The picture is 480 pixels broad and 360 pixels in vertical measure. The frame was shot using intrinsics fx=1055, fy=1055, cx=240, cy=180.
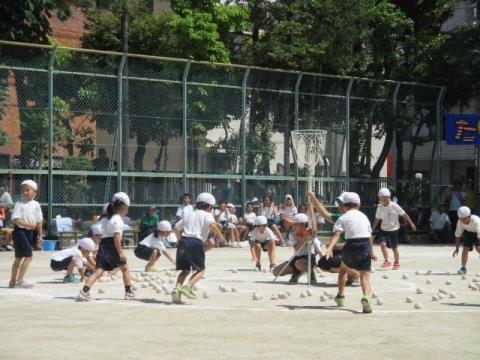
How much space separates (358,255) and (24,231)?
602 cm

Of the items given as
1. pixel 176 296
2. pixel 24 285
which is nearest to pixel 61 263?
pixel 24 285

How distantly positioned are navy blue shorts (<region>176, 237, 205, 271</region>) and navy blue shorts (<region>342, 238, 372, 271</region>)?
2127 mm

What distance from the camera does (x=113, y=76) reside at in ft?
99.5

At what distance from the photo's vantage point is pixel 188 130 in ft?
104

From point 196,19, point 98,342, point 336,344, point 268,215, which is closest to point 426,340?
point 336,344

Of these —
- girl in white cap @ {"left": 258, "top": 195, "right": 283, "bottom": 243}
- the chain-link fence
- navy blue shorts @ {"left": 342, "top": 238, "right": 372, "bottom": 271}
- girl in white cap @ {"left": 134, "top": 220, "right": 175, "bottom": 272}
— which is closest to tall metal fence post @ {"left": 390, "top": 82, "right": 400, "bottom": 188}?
the chain-link fence

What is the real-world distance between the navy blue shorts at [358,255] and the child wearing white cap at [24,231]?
18.6 ft

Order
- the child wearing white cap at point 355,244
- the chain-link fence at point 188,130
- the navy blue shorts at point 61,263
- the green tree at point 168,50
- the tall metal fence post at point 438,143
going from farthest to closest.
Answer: the tall metal fence post at point 438,143 < the green tree at point 168,50 < the chain-link fence at point 188,130 < the navy blue shorts at point 61,263 < the child wearing white cap at point 355,244

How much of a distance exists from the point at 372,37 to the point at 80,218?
1509 centimetres

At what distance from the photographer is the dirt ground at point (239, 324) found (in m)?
10.6

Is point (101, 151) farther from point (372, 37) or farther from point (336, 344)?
point (336, 344)

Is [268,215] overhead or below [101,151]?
below

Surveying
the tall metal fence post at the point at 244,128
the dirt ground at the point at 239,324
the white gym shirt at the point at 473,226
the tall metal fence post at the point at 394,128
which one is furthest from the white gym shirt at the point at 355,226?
the tall metal fence post at the point at 394,128

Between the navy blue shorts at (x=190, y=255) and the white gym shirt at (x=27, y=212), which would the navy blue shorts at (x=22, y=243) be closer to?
the white gym shirt at (x=27, y=212)
